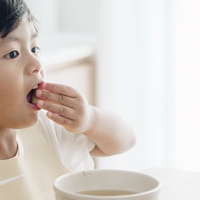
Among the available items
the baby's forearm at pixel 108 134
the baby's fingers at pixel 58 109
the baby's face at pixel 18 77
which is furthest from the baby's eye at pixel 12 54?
the baby's forearm at pixel 108 134

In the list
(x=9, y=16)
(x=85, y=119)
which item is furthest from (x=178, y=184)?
(x=9, y=16)

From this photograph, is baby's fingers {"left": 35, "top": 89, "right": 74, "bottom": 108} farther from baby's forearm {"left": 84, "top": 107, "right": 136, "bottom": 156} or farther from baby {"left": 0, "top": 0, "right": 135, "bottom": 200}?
baby's forearm {"left": 84, "top": 107, "right": 136, "bottom": 156}

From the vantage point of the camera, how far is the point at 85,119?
1.16 metres

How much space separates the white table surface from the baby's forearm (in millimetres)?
184

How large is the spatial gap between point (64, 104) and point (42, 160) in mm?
157

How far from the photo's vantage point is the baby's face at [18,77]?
109 cm

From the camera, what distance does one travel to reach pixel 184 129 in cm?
252

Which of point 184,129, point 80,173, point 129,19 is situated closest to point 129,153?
point 184,129

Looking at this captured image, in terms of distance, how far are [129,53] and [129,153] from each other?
1.60 ft

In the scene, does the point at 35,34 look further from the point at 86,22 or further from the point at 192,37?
the point at 86,22

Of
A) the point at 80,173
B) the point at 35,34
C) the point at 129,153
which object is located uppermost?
the point at 35,34

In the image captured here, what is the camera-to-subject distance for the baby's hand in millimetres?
1094

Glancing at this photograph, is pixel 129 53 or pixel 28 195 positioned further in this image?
pixel 129 53

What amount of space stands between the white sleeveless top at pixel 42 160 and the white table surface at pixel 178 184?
199 mm
